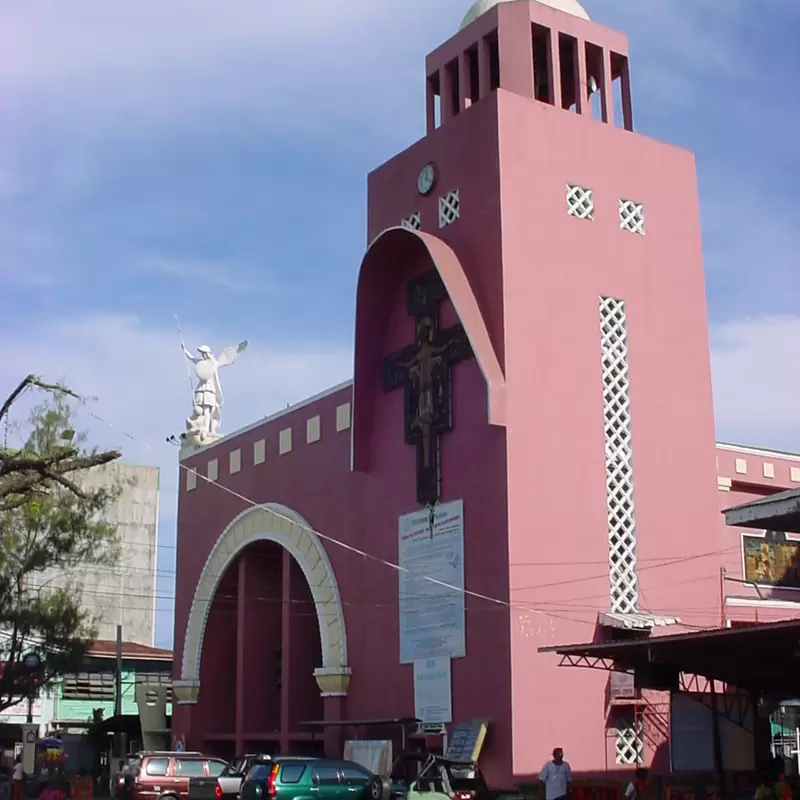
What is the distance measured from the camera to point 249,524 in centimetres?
3080

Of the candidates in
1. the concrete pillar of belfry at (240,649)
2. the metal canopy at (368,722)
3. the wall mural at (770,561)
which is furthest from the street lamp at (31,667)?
the wall mural at (770,561)

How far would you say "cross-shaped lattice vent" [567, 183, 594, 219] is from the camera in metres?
24.2

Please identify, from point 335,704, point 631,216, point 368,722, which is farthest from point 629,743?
point 631,216

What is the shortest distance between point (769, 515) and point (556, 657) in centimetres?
669

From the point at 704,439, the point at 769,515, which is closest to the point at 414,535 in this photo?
the point at 704,439

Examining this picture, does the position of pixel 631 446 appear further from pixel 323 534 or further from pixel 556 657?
pixel 323 534

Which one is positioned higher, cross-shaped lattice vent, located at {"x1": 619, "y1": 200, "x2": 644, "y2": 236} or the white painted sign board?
cross-shaped lattice vent, located at {"x1": 619, "y1": 200, "x2": 644, "y2": 236}

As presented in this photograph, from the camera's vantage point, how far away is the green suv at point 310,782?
1969cm

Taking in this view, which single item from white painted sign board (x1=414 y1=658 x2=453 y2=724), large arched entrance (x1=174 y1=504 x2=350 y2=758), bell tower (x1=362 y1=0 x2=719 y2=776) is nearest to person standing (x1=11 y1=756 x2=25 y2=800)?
large arched entrance (x1=174 y1=504 x2=350 y2=758)

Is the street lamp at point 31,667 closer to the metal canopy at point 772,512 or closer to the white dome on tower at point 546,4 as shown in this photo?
the white dome on tower at point 546,4

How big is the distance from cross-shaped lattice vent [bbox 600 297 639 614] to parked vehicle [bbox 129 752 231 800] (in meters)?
8.33

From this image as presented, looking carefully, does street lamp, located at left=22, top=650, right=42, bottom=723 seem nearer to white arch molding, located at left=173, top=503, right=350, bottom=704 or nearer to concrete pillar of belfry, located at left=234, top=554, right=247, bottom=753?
white arch molding, located at left=173, top=503, right=350, bottom=704

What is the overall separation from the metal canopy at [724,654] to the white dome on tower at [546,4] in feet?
43.8

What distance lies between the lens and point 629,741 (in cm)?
2195
